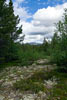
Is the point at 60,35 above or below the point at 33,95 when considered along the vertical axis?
above

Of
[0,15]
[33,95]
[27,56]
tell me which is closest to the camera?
[33,95]

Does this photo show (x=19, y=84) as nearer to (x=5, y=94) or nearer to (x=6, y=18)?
(x=5, y=94)

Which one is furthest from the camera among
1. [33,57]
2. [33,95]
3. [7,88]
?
[33,57]

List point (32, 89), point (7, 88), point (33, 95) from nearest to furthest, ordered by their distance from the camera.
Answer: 1. point (33, 95)
2. point (32, 89)
3. point (7, 88)

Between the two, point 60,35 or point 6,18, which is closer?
point 60,35

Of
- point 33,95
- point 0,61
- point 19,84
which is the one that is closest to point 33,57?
point 0,61

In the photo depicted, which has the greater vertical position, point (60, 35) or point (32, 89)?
point (60, 35)

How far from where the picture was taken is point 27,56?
15555 mm

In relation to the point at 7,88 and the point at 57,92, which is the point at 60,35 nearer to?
the point at 57,92

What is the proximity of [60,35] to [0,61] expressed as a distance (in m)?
11.5

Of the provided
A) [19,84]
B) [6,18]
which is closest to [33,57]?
[6,18]

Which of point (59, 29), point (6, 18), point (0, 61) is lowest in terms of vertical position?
point (0, 61)

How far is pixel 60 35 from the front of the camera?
888 centimetres

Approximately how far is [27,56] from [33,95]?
404 inches
